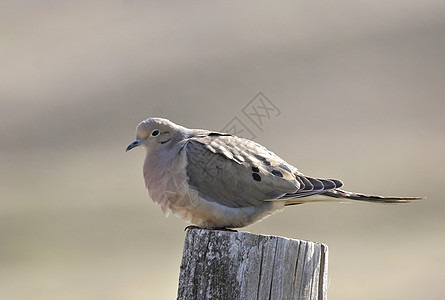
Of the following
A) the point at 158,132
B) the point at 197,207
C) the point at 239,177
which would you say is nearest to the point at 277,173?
the point at 239,177

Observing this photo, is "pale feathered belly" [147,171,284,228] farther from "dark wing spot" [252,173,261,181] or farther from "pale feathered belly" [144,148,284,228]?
"dark wing spot" [252,173,261,181]

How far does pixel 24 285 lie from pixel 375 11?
2284 cm

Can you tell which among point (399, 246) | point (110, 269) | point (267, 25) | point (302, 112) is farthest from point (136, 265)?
point (267, 25)

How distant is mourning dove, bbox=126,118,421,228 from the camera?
5176 mm

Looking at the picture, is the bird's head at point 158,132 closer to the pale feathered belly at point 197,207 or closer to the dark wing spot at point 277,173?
the pale feathered belly at point 197,207

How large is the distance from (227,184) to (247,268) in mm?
1686

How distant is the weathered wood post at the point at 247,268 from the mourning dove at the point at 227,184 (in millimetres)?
1473

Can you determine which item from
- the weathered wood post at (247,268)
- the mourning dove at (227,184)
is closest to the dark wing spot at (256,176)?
the mourning dove at (227,184)

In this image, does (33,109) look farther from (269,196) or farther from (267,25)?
(269,196)

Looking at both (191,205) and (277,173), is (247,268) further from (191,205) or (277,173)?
(277,173)

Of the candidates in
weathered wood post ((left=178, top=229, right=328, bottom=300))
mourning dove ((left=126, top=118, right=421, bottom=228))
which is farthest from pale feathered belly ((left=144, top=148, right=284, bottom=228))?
weathered wood post ((left=178, top=229, right=328, bottom=300))

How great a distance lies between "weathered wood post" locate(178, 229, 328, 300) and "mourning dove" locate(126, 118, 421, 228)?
4.83 feet

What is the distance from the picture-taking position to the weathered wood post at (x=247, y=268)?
3588mm

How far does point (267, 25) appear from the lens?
115 ft
